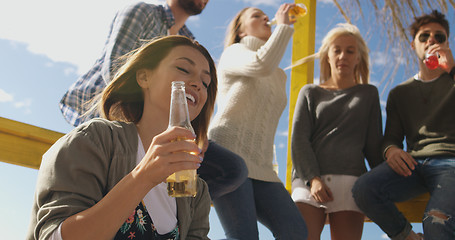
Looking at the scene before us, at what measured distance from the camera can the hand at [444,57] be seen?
2.17 metres

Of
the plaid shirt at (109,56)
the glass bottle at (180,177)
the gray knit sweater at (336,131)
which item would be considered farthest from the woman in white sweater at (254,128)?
the glass bottle at (180,177)

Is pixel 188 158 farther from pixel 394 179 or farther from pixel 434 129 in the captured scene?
pixel 434 129

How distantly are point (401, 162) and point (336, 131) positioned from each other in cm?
33

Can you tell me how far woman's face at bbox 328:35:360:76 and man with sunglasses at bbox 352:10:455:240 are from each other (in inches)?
10.0

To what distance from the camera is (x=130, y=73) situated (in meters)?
1.26

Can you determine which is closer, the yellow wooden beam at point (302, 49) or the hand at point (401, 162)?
the hand at point (401, 162)

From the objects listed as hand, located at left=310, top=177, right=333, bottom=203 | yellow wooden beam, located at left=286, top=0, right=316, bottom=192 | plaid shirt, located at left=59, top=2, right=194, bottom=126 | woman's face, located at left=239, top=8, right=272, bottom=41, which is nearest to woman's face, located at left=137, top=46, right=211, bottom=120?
plaid shirt, located at left=59, top=2, right=194, bottom=126

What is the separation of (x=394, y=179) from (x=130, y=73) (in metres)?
1.30

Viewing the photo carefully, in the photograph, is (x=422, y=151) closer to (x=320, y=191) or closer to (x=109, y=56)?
(x=320, y=191)

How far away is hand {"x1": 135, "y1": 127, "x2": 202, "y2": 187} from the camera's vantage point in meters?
0.79

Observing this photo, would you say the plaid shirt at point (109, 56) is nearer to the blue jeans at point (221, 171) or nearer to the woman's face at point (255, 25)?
the blue jeans at point (221, 171)

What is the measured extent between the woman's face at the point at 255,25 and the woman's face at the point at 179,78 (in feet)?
3.50

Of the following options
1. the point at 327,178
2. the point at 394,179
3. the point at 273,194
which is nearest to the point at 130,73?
the point at 273,194

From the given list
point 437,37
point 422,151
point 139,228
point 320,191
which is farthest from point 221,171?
point 437,37
